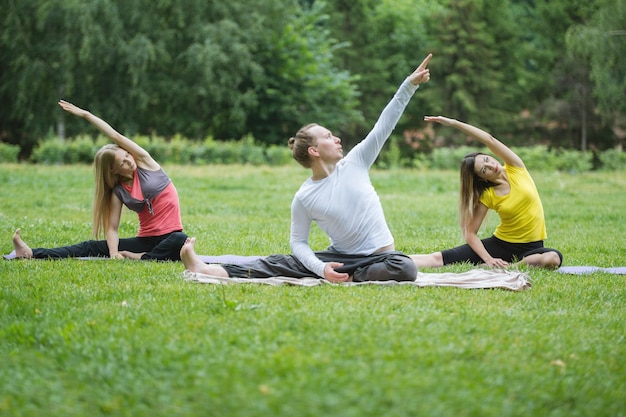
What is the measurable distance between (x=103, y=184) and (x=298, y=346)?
406 cm

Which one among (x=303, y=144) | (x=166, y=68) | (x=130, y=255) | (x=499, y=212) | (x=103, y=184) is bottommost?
(x=130, y=255)

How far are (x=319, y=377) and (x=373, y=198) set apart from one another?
112 inches

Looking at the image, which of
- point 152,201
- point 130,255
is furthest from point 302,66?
point 130,255

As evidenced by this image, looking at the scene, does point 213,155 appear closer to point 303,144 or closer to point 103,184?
point 103,184

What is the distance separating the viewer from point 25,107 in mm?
33625

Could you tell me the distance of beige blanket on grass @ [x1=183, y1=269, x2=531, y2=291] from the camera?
6.07 meters

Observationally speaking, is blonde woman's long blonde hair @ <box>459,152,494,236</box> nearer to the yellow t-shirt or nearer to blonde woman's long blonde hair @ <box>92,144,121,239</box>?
the yellow t-shirt

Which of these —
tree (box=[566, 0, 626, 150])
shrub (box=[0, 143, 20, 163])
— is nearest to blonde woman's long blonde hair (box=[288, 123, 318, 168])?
shrub (box=[0, 143, 20, 163])

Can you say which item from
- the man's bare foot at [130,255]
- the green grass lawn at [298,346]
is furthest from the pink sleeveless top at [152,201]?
the green grass lawn at [298,346]

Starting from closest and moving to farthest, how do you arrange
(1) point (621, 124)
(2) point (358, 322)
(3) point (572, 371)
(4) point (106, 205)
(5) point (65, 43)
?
(3) point (572, 371) < (2) point (358, 322) < (4) point (106, 205) < (5) point (65, 43) < (1) point (621, 124)

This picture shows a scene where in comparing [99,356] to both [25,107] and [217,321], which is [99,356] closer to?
[217,321]

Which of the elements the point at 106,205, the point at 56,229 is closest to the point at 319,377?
the point at 106,205

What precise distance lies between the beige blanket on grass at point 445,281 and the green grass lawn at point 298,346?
0.43 ft

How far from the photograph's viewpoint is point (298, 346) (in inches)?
164
